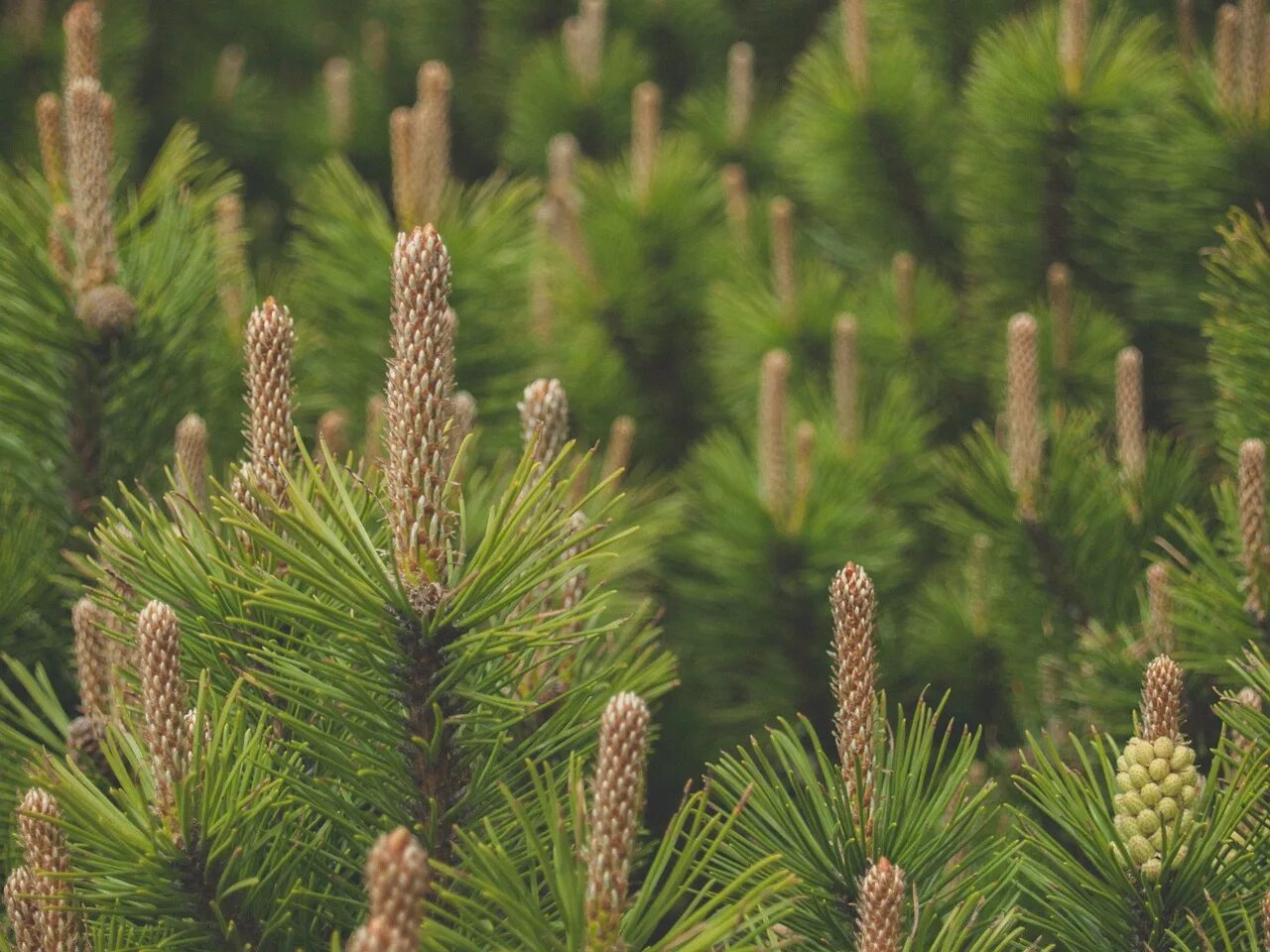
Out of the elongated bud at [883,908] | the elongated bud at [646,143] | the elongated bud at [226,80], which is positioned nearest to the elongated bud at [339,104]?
the elongated bud at [226,80]

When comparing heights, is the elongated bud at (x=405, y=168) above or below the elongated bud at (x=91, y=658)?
above

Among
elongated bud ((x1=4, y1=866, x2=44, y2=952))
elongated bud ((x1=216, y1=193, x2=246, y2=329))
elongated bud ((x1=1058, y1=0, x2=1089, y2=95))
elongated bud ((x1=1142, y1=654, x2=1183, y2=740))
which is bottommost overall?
elongated bud ((x1=4, y1=866, x2=44, y2=952))

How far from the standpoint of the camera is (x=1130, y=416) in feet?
2.97

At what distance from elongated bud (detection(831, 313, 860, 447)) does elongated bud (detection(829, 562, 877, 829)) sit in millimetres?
602

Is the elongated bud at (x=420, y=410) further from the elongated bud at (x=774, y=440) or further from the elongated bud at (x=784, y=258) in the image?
the elongated bud at (x=784, y=258)

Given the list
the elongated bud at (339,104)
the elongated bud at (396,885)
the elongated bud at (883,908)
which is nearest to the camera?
the elongated bud at (396,885)

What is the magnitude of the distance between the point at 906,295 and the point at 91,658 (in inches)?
30.7

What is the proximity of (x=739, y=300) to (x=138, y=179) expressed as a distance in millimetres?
697

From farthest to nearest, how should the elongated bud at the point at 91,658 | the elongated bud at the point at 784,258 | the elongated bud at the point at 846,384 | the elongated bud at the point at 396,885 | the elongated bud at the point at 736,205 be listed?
the elongated bud at the point at 736,205, the elongated bud at the point at 784,258, the elongated bud at the point at 846,384, the elongated bud at the point at 91,658, the elongated bud at the point at 396,885

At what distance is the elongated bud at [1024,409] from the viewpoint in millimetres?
859

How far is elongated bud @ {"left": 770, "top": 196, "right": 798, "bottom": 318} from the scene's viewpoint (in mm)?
1184

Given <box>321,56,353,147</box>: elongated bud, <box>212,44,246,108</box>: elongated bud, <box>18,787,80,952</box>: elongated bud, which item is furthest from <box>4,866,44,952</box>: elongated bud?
<box>212,44,246,108</box>: elongated bud

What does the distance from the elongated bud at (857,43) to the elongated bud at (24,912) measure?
0.97 meters

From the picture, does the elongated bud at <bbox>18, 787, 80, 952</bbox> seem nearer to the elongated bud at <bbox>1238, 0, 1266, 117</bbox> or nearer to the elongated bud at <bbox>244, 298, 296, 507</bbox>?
the elongated bud at <bbox>244, 298, 296, 507</bbox>
